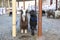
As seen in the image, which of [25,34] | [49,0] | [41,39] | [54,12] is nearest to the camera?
[41,39]

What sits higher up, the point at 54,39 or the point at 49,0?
the point at 49,0

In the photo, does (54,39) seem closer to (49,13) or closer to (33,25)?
(33,25)

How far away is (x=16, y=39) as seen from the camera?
5105mm

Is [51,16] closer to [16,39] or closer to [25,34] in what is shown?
[25,34]

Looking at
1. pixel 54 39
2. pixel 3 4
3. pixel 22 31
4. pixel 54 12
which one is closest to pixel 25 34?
pixel 22 31

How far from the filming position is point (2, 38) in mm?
5227

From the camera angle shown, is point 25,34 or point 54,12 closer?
point 25,34

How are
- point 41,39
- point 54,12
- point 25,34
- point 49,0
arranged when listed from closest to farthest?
point 41,39 → point 25,34 → point 54,12 → point 49,0

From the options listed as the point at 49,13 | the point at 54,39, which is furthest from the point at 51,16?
the point at 54,39

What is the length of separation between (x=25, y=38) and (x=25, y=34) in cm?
57

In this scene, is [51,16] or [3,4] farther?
[3,4]

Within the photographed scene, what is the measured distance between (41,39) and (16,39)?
800 millimetres

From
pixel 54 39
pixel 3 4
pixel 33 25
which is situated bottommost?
pixel 54 39

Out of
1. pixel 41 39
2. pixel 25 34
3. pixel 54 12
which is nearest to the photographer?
pixel 41 39
